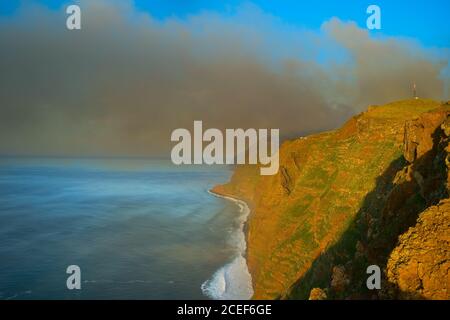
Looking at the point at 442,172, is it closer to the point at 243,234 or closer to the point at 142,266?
the point at 142,266

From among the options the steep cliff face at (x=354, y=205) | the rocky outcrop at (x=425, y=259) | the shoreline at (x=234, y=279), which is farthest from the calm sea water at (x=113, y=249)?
the rocky outcrop at (x=425, y=259)

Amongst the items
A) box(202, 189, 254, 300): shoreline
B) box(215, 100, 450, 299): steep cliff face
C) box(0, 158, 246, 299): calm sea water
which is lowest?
box(202, 189, 254, 300): shoreline

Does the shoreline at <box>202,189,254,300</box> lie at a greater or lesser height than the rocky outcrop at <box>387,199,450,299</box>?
lesser

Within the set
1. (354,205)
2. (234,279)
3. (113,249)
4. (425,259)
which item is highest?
(425,259)

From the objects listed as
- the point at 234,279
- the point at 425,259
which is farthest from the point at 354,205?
the point at 234,279

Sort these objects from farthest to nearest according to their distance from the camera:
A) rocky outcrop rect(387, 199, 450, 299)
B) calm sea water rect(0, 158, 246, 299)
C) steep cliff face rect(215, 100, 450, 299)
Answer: calm sea water rect(0, 158, 246, 299) < steep cliff face rect(215, 100, 450, 299) < rocky outcrop rect(387, 199, 450, 299)

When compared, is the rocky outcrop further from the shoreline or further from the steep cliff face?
the shoreline

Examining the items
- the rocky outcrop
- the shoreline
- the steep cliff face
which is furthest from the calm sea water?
the rocky outcrop

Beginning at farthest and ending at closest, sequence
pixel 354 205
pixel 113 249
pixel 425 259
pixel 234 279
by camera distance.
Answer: pixel 113 249, pixel 234 279, pixel 354 205, pixel 425 259

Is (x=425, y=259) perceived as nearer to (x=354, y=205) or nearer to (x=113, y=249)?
(x=354, y=205)
